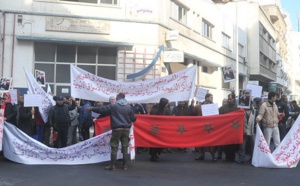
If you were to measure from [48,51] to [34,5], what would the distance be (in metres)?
2.29

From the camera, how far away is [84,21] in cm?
1823

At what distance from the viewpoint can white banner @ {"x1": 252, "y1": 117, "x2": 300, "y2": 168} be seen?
370 inches

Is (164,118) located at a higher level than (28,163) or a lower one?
higher

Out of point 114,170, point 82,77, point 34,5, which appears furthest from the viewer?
point 34,5

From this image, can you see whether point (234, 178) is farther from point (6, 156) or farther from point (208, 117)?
point (6, 156)

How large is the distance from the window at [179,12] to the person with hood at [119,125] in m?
13.8

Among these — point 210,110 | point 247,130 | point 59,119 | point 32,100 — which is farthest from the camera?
point 59,119

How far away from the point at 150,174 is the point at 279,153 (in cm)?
361

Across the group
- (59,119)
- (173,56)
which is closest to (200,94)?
(59,119)

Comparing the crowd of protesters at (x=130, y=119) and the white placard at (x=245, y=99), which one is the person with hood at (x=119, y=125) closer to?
the crowd of protesters at (x=130, y=119)

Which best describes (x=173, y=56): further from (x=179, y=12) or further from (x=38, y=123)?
(x=38, y=123)

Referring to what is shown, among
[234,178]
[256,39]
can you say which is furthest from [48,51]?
[256,39]

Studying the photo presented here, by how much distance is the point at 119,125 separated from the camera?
8766 mm

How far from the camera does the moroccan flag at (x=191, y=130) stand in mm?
9961
